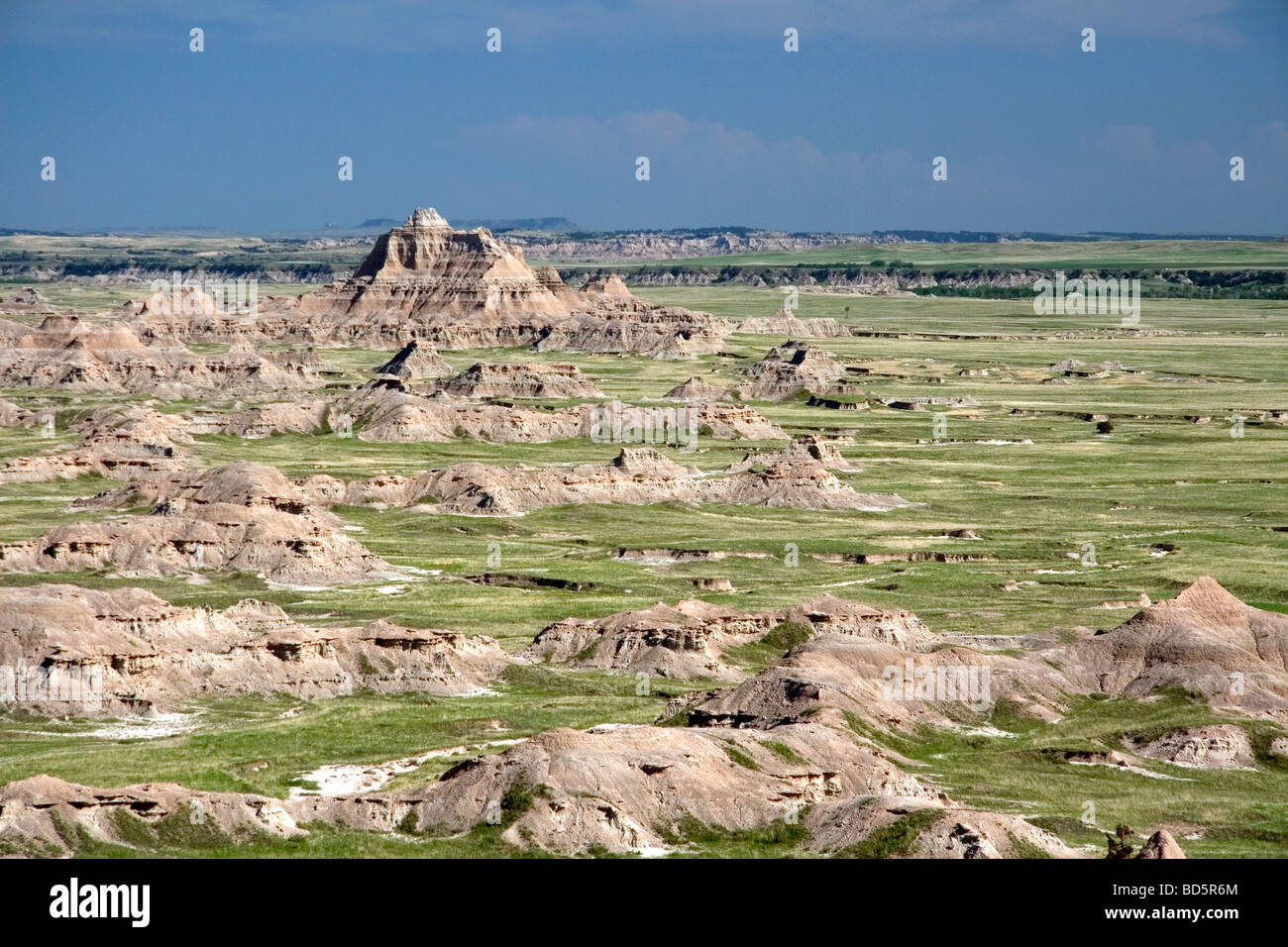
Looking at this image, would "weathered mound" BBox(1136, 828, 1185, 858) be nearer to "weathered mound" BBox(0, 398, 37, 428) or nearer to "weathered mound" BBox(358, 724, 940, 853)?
"weathered mound" BBox(358, 724, 940, 853)

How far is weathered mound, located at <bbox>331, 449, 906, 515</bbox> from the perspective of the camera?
383 feet

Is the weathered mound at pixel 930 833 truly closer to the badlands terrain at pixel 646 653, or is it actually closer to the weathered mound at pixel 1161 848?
the badlands terrain at pixel 646 653

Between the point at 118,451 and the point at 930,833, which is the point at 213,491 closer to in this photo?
the point at 118,451

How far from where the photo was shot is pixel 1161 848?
4056 cm

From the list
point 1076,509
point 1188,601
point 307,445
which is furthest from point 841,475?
point 1188,601

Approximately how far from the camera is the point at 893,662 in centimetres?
6481

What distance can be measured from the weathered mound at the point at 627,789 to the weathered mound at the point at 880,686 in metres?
6.12

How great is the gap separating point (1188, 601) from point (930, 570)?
2525 centimetres

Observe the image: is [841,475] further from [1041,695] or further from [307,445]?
[1041,695]

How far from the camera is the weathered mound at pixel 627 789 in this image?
1828 inches

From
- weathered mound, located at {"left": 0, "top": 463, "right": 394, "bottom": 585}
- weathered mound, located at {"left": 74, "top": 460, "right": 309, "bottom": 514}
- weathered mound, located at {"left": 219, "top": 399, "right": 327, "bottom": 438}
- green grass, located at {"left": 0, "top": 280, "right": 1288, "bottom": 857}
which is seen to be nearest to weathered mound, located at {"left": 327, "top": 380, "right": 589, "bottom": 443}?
weathered mound, located at {"left": 219, "top": 399, "right": 327, "bottom": 438}

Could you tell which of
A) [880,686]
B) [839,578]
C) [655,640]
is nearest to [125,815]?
[880,686]

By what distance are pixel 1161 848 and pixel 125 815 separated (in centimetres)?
2390
